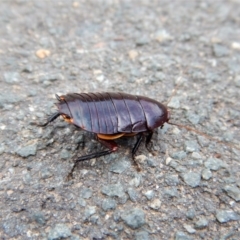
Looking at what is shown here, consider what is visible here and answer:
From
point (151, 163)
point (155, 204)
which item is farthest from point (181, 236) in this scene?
point (151, 163)

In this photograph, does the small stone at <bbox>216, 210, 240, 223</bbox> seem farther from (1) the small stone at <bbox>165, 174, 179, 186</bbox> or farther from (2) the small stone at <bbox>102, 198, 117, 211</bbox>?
(2) the small stone at <bbox>102, 198, 117, 211</bbox>

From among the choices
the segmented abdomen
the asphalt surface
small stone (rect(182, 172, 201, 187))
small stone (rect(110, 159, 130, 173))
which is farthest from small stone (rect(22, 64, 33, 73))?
small stone (rect(182, 172, 201, 187))

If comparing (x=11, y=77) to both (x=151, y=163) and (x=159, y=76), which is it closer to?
(x=159, y=76)

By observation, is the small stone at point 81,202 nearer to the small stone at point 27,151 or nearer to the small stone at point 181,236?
the small stone at point 27,151

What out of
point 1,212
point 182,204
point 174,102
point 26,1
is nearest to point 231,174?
point 182,204

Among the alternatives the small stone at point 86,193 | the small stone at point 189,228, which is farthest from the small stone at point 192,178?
the small stone at point 86,193

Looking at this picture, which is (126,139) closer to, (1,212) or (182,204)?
(182,204)
